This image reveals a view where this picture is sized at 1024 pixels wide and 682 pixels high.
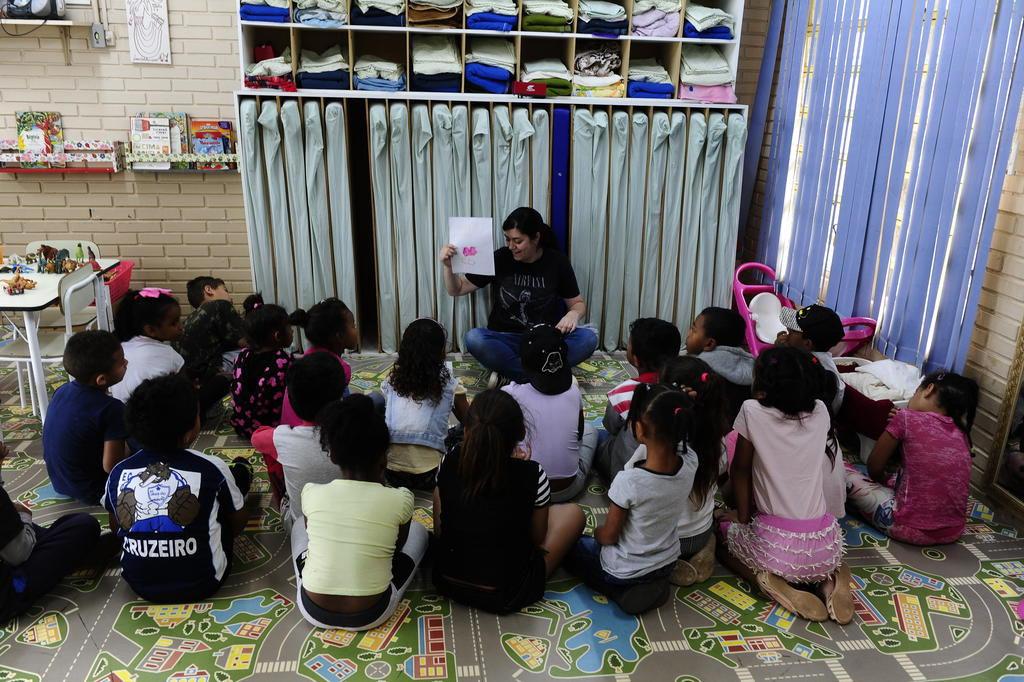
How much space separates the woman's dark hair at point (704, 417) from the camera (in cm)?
248

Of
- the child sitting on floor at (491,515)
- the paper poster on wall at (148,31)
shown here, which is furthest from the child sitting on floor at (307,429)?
the paper poster on wall at (148,31)

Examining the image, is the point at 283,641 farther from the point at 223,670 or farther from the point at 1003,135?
the point at 1003,135

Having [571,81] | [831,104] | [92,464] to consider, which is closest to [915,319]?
[831,104]

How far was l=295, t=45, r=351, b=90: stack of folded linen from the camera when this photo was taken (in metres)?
4.27

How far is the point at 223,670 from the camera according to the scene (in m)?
2.20

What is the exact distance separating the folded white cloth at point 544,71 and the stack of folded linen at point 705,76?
72cm

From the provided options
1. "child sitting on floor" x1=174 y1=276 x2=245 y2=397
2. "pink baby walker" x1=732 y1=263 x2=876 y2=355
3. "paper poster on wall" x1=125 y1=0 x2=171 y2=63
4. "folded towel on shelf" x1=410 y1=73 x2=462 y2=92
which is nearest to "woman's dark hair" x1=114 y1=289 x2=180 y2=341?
"child sitting on floor" x1=174 y1=276 x2=245 y2=397

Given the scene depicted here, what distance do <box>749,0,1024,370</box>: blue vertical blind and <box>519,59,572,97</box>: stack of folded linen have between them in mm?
1481

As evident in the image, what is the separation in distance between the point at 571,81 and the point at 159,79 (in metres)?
2.59

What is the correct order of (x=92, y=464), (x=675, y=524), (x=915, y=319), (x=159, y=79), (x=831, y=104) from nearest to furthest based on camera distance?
(x=675, y=524) → (x=92, y=464) → (x=915, y=319) → (x=831, y=104) → (x=159, y=79)

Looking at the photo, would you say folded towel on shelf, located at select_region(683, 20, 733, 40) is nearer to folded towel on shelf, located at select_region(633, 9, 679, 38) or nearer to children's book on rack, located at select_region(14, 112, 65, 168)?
folded towel on shelf, located at select_region(633, 9, 679, 38)

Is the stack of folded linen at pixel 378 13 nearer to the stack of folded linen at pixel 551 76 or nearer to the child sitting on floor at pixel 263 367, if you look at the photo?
the stack of folded linen at pixel 551 76

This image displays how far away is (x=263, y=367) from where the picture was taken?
131 inches

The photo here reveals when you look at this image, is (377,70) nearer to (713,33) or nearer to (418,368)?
(713,33)
